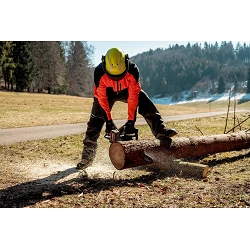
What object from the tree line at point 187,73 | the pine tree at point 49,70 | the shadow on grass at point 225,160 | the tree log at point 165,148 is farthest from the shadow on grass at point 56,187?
the tree line at point 187,73

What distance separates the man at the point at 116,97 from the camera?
4.39 m

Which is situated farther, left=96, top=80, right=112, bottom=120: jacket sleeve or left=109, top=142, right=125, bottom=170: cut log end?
left=96, top=80, right=112, bottom=120: jacket sleeve

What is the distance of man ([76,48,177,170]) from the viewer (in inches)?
173

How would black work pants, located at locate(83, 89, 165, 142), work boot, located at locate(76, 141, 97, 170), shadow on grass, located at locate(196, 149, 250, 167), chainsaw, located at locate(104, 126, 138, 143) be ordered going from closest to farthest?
chainsaw, located at locate(104, 126, 138, 143) < black work pants, located at locate(83, 89, 165, 142) < work boot, located at locate(76, 141, 97, 170) < shadow on grass, located at locate(196, 149, 250, 167)

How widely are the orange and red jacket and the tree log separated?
1.78ft

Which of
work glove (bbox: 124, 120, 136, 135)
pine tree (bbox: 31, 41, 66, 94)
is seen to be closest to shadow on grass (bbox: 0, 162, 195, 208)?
work glove (bbox: 124, 120, 136, 135)

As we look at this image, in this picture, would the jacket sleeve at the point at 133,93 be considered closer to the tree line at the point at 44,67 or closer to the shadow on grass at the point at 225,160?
the shadow on grass at the point at 225,160

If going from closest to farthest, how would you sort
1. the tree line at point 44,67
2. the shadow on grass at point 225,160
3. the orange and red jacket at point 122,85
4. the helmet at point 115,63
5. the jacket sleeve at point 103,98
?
1. the helmet at point 115,63
2. the orange and red jacket at point 122,85
3. the jacket sleeve at point 103,98
4. the shadow on grass at point 225,160
5. the tree line at point 44,67

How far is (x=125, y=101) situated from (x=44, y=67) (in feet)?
30.2

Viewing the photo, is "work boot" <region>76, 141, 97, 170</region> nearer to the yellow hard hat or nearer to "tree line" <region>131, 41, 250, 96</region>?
the yellow hard hat

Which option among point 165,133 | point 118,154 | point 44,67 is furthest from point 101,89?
point 44,67

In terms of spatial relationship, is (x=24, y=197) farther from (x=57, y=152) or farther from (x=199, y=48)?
(x=199, y=48)

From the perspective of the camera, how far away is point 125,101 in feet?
17.1

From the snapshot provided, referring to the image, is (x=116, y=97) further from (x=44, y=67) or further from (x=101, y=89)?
(x=44, y=67)
